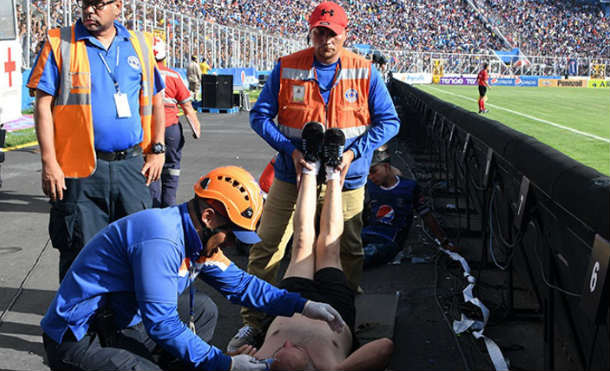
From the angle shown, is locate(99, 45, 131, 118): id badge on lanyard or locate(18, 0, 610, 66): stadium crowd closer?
locate(99, 45, 131, 118): id badge on lanyard

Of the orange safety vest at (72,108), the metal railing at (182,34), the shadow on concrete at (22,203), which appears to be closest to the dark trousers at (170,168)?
the shadow on concrete at (22,203)

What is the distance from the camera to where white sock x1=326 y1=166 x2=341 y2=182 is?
5088 mm

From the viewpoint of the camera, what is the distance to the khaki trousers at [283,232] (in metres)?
5.16

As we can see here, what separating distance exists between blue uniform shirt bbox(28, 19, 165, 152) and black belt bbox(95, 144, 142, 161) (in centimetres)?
2

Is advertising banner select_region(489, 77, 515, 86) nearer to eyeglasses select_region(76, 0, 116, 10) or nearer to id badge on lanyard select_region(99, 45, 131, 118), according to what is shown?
id badge on lanyard select_region(99, 45, 131, 118)

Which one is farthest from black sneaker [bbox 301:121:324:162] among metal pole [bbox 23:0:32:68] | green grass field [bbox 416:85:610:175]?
metal pole [bbox 23:0:32:68]

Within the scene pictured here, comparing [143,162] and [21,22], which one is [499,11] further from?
[143,162]

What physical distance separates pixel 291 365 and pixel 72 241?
159 cm

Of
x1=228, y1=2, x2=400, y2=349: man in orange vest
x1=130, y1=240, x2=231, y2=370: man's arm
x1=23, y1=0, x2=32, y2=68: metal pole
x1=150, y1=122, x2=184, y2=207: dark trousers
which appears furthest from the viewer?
x1=23, y1=0, x2=32, y2=68: metal pole

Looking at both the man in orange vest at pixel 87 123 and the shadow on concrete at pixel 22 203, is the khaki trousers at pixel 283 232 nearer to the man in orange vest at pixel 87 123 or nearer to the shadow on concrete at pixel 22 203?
the man in orange vest at pixel 87 123

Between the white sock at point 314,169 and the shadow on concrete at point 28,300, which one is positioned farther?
the shadow on concrete at point 28,300

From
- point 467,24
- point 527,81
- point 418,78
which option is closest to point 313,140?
point 418,78

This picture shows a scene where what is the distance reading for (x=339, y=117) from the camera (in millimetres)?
5211

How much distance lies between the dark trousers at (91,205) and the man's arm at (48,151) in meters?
0.07
